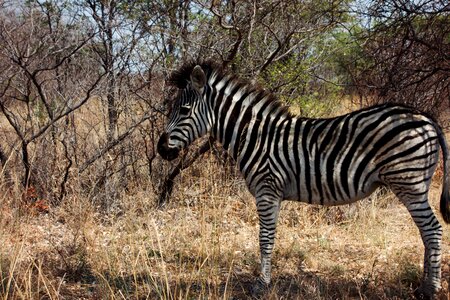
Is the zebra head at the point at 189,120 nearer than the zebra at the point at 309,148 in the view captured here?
No

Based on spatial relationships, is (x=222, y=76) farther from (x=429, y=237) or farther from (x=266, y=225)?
(x=429, y=237)

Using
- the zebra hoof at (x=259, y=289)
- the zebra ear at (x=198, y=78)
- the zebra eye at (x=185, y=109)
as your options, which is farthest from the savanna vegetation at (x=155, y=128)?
the zebra ear at (x=198, y=78)

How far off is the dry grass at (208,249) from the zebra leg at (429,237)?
0.40 feet

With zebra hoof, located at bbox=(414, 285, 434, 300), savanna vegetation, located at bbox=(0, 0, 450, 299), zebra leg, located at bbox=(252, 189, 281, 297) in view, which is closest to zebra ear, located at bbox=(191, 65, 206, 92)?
zebra leg, located at bbox=(252, 189, 281, 297)

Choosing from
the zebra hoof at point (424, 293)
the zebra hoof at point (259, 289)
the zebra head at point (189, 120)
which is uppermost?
the zebra head at point (189, 120)

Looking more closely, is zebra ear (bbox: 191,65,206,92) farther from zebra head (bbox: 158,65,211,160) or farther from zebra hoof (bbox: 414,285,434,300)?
zebra hoof (bbox: 414,285,434,300)

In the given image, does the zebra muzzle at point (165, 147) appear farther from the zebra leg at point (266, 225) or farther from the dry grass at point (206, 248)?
the zebra leg at point (266, 225)

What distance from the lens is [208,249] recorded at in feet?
13.3

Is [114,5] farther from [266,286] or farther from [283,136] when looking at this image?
[266,286]

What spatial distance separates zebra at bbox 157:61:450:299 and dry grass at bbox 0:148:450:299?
1.60 feet

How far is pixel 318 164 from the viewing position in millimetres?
4117

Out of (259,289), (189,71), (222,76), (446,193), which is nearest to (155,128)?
(189,71)

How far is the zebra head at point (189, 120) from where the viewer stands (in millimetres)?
4457

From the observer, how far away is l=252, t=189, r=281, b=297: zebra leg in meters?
4.17
